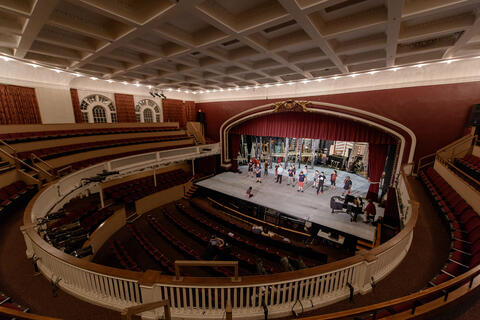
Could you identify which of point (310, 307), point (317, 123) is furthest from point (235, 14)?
point (317, 123)

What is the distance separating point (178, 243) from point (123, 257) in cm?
197

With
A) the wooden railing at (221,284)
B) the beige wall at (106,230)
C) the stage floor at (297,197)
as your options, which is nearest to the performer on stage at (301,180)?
the stage floor at (297,197)

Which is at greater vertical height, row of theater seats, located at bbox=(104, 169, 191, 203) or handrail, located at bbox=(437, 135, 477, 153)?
handrail, located at bbox=(437, 135, 477, 153)

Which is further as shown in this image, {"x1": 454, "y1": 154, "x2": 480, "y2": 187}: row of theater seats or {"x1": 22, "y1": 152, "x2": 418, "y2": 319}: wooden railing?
{"x1": 454, "y1": 154, "x2": 480, "y2": 187}: row of theater seats

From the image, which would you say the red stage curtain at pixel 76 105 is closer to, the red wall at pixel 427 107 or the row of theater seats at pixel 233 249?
the row of theater seats at pixel 233 249

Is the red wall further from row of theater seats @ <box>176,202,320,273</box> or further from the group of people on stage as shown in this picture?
row of theater seats @ <box>176,202,320,273</box>

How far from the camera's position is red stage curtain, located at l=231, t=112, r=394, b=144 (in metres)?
9.73

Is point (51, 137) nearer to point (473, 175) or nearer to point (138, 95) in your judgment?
point (138, 95)

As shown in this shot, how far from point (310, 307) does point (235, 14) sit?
6.07 metres

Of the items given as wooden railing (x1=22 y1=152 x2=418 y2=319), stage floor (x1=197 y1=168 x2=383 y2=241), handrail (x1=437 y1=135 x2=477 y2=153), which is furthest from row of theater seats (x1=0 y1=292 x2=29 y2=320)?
handrail (x1=437 y1=135 x2=477 y2=153)

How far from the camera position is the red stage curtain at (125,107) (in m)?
12.5

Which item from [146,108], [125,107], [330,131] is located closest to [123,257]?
[125,107]

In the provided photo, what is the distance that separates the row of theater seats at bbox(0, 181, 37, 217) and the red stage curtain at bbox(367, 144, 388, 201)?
14.7 m

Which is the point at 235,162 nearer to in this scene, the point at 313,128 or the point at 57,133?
the point at 313,128
